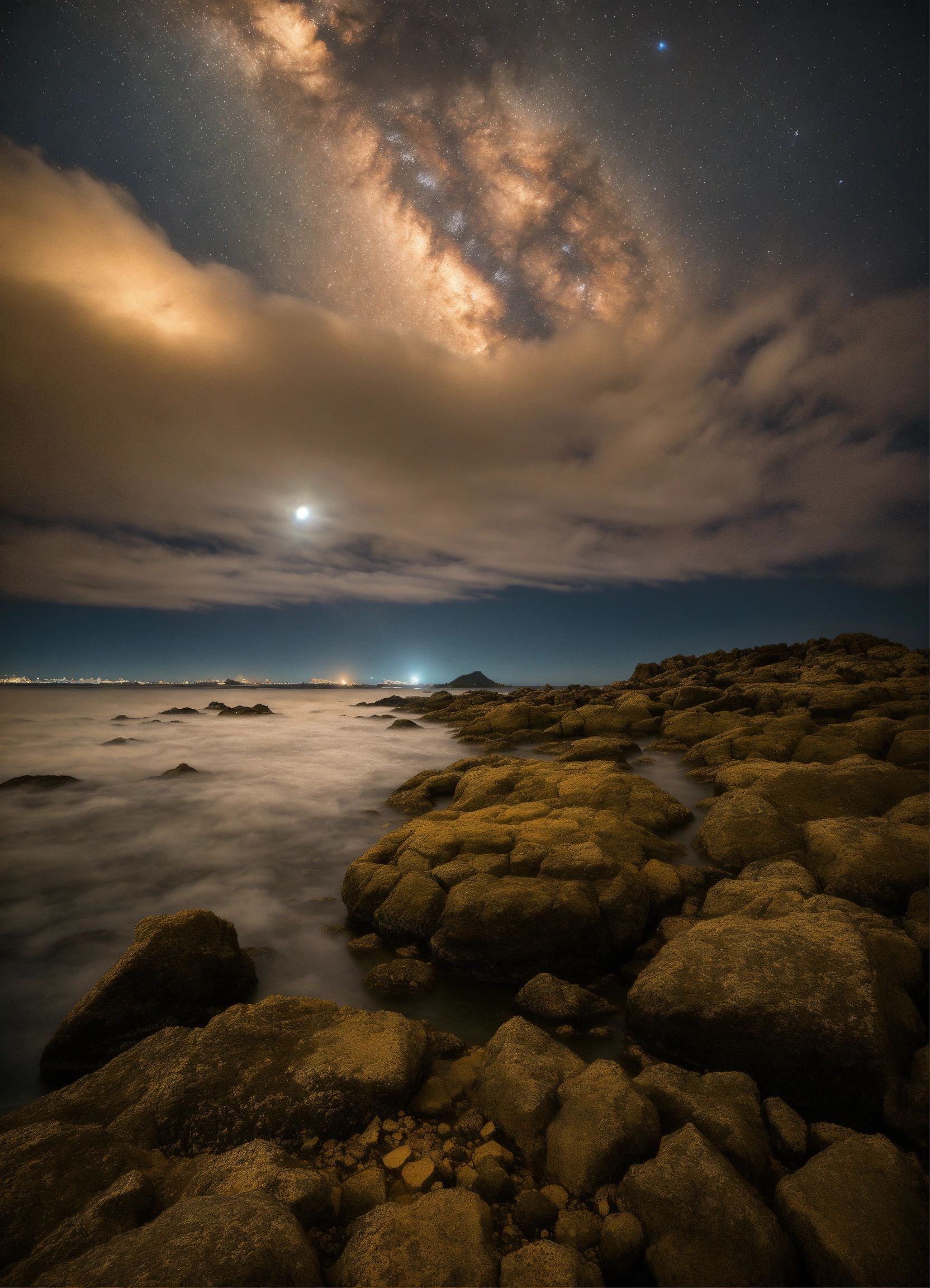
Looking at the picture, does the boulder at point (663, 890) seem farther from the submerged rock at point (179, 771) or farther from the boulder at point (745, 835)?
the submerged rock at point (179, 771)

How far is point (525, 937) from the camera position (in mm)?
5758

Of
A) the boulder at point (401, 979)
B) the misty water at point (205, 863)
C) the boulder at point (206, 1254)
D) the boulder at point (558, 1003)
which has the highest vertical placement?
the boulder at point (206, 1254)

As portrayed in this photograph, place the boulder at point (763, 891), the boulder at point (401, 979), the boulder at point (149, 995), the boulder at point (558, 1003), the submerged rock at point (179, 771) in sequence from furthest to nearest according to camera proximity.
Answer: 1. the submerged rock at point (179, 771)
2. the boulder at point (401, 979)
3. the boulder at point (763, 891)
4. the boulder at point (558, 1003)
5. the boulder at point (149, 995)

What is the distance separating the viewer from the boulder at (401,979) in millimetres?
5676

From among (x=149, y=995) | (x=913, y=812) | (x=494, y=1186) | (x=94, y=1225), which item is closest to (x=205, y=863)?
(x=149, y=995)

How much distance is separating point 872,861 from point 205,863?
1106 centimetres

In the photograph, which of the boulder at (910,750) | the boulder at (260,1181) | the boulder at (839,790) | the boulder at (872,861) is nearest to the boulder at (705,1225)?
the boulder at (260,1181)

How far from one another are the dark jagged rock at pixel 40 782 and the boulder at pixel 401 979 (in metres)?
15.2

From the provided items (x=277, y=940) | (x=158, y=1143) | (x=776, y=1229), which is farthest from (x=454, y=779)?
(x=776, y=1229)

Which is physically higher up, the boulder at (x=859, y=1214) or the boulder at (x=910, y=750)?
Result: the boulder at (x=910, y=750)

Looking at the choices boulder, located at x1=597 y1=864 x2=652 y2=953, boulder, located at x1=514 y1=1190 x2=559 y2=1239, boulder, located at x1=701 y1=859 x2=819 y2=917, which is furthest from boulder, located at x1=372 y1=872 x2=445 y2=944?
boulder, located at x1=514 y1=1190 x2=559 y2=1239

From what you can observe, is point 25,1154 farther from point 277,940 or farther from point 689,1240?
point 277,940

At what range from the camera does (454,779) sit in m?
12.7

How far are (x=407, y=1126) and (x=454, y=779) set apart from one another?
9.33 meters
